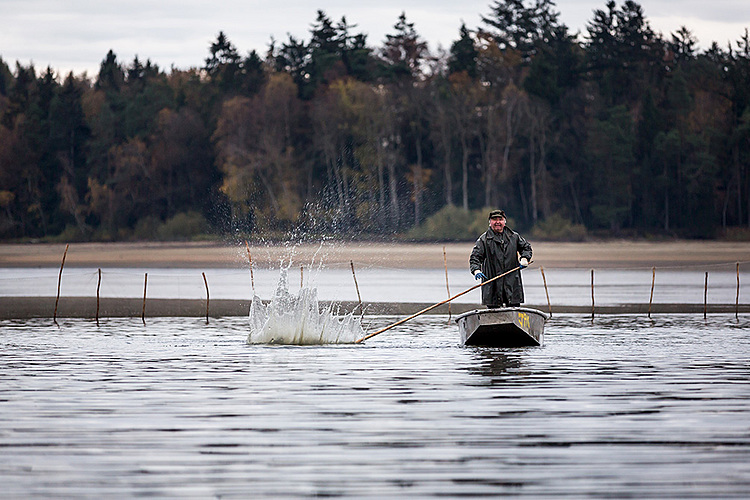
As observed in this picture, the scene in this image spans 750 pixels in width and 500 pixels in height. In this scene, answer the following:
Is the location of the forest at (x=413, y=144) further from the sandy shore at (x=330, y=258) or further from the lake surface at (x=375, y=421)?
the lake surface at (x=375, y=421)

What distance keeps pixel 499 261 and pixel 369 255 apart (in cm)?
5259

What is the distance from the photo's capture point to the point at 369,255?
71.2 meters

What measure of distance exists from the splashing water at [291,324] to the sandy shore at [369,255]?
3412 centimetres

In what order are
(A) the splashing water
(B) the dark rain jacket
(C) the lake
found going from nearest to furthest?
(B) the dark rain jacket → (A) the splashing water → (C) the lake

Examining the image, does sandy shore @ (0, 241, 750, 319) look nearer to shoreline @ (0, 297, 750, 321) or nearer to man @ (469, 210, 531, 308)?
shoreline @ (0, 297, 750, 321)

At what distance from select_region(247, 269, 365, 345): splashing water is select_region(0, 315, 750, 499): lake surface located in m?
0.68

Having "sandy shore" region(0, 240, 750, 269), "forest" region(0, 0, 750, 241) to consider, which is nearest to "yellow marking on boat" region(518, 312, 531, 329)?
→ "sandy shore" region(0, 240, 750, 269)

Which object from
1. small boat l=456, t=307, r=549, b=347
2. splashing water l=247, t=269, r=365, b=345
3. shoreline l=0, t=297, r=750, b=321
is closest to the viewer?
small boat l=456, t=307, r=549, b=347

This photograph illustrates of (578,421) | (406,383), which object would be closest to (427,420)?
(578,421)

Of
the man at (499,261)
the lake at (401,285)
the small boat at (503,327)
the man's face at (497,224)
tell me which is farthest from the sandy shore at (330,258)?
the man's face at (497,224)

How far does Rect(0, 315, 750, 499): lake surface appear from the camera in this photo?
8242mm

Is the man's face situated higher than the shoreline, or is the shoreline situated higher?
the man's face

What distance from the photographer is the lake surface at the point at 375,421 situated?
8.24m

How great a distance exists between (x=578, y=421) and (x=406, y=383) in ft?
11.6
